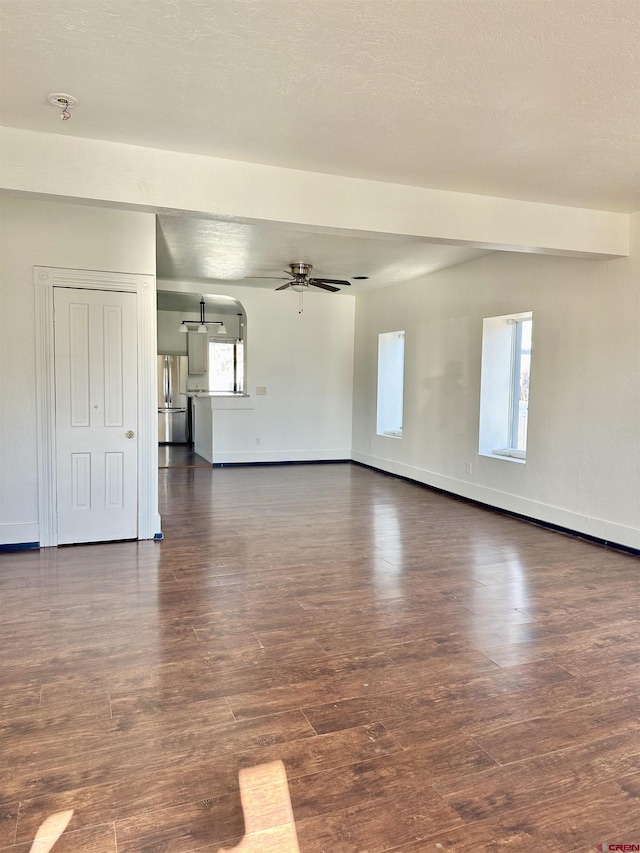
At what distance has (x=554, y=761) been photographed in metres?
2.01

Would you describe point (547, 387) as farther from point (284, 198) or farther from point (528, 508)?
point (284, 198)

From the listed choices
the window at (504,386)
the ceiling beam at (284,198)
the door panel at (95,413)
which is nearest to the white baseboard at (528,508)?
the window at (504,386)

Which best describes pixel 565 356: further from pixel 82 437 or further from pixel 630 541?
pixel 82 437

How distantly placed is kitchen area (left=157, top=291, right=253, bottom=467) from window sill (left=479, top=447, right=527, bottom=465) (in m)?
5.67

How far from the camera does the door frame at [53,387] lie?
4281mm

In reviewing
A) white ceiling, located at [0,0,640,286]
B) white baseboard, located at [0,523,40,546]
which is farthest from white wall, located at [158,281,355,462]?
white ceiling, located at [0,0,640,286]

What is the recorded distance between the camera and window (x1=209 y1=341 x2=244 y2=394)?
1221cm

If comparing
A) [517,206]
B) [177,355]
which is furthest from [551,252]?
[177,355]

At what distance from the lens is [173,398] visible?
38.6 feet

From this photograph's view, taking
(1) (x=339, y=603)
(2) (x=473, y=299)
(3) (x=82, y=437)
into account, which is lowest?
(1) (x=339, y=603)

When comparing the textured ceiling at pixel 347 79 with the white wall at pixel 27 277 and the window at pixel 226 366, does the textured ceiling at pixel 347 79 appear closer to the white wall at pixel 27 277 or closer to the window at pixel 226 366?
the white wall at pixel 27 277

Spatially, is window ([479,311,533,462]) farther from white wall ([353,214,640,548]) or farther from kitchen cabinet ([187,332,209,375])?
kitchen cabinet ([187,332,209,375])

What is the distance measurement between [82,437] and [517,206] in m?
3.77

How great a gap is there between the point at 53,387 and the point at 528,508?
14.6 feet
